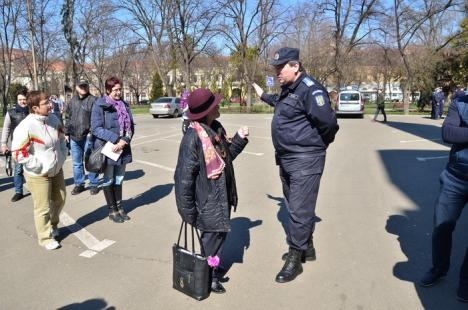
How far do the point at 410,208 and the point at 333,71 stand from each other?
28886 mm

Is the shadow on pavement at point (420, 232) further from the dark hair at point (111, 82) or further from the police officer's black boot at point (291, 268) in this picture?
the dark hair at point (111, 82)

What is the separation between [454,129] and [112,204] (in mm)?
4001

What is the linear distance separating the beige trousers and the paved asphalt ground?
211 mm

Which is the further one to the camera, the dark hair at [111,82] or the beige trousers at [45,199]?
the dark hair at [111,82]

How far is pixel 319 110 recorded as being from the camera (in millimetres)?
3195

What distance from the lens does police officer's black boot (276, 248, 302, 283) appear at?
3455 mm

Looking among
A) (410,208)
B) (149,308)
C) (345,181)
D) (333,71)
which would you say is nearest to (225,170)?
(149,308)

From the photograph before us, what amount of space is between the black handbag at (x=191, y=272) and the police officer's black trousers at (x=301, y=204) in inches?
33.7

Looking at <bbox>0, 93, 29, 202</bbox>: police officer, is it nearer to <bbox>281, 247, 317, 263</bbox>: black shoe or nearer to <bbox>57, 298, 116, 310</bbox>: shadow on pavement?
<bbox>57, 298, 116, 310</bbox>: shadow on pavement

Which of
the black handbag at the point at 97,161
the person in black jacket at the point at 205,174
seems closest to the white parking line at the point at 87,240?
the black handbag at the point at 97,161

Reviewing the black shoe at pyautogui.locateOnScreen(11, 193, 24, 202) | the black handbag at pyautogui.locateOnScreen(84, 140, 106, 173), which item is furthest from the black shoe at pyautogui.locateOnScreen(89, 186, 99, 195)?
the black handbag at pyautogui.locateOnScreen(84, 140, 106, 173)

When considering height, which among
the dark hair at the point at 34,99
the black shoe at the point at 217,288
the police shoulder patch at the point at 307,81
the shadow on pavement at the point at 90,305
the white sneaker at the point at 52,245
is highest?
the police shoulder patch at the point at 307,81

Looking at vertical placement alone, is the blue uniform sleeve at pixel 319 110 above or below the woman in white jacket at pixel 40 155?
above

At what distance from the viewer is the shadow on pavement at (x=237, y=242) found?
3.90m
